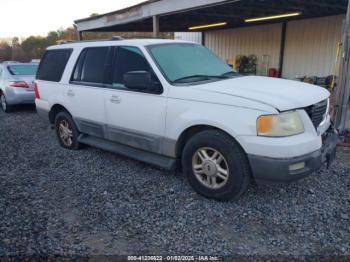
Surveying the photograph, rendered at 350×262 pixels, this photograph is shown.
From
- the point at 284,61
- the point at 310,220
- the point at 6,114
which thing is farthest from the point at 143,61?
the point at 284,61

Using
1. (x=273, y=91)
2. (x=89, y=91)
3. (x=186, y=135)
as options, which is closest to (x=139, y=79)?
(x=186, y=135)

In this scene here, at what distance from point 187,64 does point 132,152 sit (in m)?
1.46

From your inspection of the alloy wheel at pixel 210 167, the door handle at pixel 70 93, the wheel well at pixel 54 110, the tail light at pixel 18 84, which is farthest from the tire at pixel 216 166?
the tail light at pixel 18 84

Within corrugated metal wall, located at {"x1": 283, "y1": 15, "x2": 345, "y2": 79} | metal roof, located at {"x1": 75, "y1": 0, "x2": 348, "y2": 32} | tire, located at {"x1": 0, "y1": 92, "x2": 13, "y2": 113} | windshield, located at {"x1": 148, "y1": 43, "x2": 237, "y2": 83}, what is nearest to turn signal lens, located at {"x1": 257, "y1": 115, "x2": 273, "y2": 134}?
windshield, located at {"x1": 148, "y1": 43, "x2": 237, "y2": 83}

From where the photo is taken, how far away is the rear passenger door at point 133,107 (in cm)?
375

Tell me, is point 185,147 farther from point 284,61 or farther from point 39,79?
point 284,61

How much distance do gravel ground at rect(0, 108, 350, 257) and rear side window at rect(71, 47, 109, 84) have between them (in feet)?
4.58

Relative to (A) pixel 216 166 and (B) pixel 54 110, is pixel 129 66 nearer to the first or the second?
(A) pixel 216 166

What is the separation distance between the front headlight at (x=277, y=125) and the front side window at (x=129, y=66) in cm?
136

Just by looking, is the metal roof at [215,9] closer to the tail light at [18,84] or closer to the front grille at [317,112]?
the tail light at [18,84]

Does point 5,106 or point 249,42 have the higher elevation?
point 249,42

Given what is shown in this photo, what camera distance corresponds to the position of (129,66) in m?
4.17

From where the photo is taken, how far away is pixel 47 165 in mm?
4785

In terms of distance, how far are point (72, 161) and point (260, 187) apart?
3.04 metres
